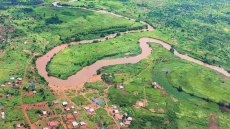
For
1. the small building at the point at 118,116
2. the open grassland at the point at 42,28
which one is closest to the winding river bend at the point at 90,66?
the open grassland at the point at 42,28

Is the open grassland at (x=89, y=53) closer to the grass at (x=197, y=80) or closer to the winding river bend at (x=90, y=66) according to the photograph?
the winding river bend at (x=90, y=66)

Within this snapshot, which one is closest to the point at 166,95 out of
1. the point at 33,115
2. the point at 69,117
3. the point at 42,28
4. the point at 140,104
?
the point at 140,104

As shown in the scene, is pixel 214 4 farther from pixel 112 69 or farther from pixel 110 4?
pixel 112 69

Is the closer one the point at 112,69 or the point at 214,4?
the point at 112,69

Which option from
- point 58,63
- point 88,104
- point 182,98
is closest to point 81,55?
point 58,63

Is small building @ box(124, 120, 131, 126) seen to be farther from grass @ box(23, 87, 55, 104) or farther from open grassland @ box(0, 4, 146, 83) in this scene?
open grassland @ box(0, 4, 146, 83)
